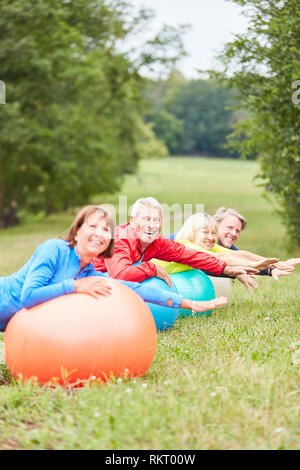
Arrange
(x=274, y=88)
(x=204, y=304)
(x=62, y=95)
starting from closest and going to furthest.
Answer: (x=204, y=304) < (x=274, y=88) < (x=62, y=95)

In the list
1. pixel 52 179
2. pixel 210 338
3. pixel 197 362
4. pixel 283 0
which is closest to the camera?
pixel 197 362

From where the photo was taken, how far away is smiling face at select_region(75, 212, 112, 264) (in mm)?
4449

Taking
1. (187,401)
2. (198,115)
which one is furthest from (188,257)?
(198,115)

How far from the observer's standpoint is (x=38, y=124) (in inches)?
1041

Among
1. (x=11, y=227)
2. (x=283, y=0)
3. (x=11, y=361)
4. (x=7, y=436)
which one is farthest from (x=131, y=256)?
(x=11, y=227)

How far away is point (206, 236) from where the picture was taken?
696cm

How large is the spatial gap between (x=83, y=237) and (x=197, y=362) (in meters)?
1.41

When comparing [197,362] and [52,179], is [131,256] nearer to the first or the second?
[197,362]

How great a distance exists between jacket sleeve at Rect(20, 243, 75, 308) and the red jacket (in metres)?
1.51

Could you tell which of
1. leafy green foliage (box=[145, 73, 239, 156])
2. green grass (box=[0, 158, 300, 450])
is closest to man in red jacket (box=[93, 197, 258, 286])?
green grass (box=[0, 158, 300, 450])

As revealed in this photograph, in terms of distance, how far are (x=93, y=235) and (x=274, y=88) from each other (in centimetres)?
837

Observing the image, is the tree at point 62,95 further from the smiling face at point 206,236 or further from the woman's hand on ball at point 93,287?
the woman's hand on ball at point 93,287
